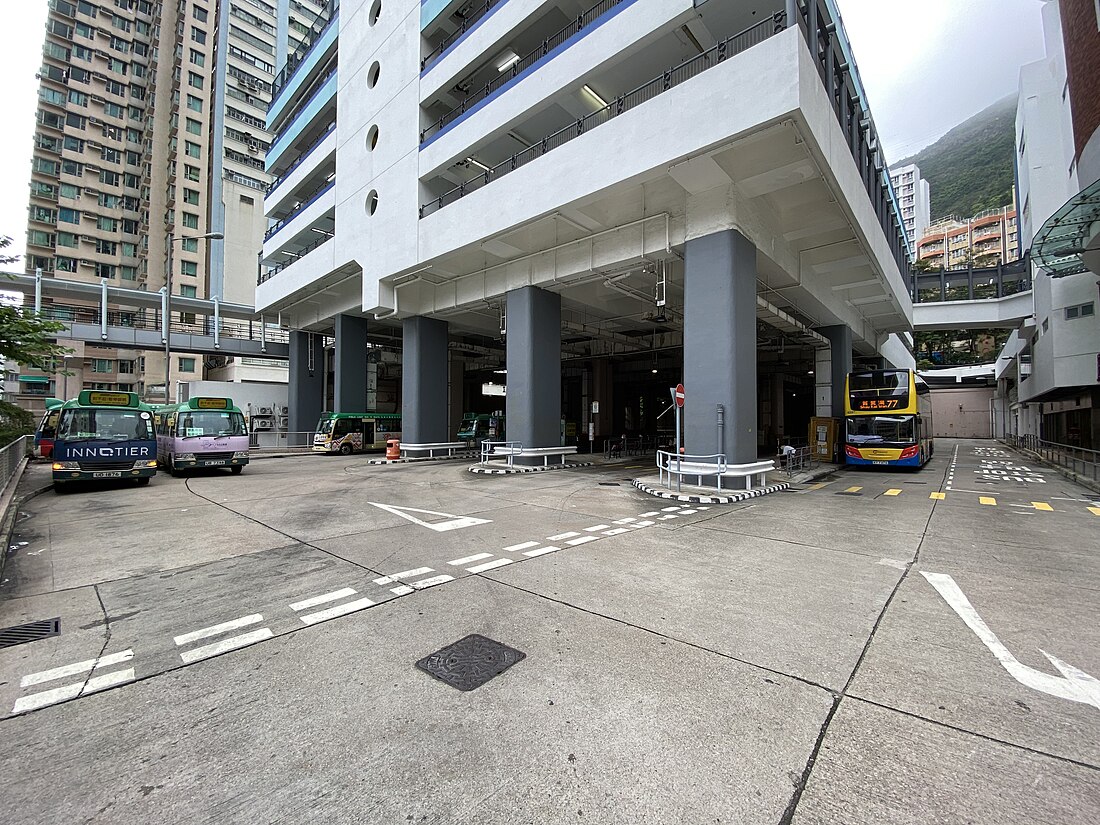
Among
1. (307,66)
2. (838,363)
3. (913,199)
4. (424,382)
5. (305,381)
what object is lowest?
(424,382)

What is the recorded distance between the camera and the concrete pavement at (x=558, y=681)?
2252 mm

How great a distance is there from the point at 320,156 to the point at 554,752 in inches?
1257

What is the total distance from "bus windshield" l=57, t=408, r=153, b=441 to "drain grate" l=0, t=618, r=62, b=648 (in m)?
10.8

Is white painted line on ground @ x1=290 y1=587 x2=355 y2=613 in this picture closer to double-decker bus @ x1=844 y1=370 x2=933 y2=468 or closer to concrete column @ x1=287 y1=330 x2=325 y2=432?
double-decker bus @ x1=844 y1=370 x2=933 y2=468

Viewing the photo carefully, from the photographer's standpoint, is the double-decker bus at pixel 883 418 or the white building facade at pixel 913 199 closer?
the double-decker bus at pixel 883 418

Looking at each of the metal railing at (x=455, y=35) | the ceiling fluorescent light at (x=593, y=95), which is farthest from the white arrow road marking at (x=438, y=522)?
the metal railing at (x=455, y=35)

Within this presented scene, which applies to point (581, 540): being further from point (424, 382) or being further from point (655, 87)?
point (424, 382)

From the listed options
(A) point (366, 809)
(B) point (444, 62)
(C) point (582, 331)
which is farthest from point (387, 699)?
(C) point (582, 331)

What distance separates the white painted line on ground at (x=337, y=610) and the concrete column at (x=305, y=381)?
98.7 feet

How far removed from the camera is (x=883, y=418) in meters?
18.7

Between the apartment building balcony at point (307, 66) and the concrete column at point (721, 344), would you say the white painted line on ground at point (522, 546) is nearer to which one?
the concrete column at point (721, 344)

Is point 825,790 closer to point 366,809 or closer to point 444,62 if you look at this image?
point 366,809

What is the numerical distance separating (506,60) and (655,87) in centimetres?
782

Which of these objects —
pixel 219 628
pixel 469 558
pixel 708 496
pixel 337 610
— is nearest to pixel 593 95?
pixel 708 496
